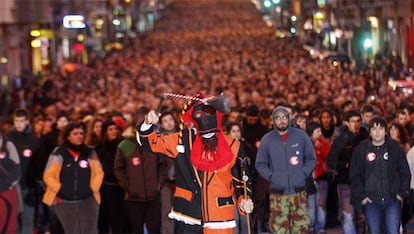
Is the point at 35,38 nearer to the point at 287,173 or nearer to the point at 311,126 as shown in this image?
the point at 311,126

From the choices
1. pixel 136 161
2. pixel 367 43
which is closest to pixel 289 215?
pixel 136 161

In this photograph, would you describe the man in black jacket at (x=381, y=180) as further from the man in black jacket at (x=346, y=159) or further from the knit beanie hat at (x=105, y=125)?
the knit beanie hat at (x=105, y=125)

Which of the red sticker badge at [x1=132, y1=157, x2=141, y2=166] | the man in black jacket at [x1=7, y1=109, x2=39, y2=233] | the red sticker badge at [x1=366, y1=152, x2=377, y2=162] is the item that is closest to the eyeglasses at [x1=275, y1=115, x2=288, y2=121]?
the red sticker badge at [x1=366, y1=152, x2=377, y2=162]

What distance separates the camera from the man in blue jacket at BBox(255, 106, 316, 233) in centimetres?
1148

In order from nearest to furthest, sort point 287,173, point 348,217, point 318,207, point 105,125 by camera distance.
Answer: point 287,173, point 348,217, point 318,207, point 105,125

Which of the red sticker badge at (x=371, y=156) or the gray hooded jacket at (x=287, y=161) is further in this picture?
the gray hooded jacket at (x=287, y=161)

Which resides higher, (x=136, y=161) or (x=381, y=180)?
(x=136, y=161)

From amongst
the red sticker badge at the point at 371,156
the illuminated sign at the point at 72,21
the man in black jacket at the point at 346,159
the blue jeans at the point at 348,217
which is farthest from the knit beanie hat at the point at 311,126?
the illuminated sign at the point at 72,21

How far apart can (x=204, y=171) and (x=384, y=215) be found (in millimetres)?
2848

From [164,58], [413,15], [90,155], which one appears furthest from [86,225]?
[164,58]

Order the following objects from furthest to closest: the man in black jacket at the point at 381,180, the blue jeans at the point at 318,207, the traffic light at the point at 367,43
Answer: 1. the traffic light at the point at 367,43
2. the blue jeans at the point at 318,207
3. the man in black jacket at the point at 381,180

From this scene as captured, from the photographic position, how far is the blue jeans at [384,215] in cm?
1119

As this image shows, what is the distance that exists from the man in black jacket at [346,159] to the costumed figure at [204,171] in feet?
11.7

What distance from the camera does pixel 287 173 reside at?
11469 millimetres
